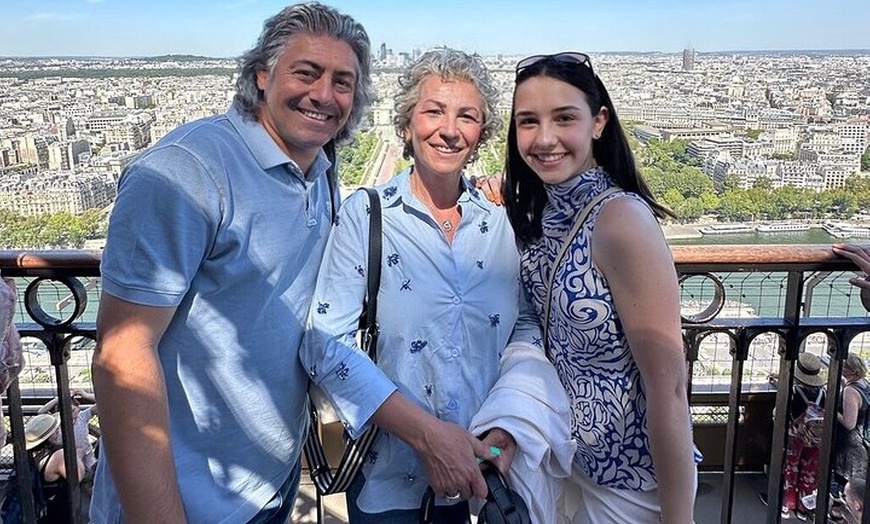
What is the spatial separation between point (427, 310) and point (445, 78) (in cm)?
41

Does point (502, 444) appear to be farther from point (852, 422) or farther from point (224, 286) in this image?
point (852, 422)

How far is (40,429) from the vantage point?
7.87 feet

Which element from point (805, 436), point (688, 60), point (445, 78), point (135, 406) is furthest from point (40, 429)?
point (688, 60)

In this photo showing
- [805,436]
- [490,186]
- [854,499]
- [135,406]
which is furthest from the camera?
[805,436]

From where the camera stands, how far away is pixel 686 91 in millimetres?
39469

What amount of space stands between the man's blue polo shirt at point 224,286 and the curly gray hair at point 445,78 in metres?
0.16

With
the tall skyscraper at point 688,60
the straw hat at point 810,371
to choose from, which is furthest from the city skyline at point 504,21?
the straw hat at point 810,371

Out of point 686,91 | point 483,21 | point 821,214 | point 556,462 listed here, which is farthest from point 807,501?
point 483,21

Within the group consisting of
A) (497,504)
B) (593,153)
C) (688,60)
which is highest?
(688,60)

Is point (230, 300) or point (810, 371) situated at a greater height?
point (230, 300)

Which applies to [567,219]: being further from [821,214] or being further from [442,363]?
[821,214]

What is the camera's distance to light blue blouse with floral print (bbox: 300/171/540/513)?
3.49 ft

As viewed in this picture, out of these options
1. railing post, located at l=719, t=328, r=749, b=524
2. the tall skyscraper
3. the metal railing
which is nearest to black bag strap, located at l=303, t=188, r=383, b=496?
the metal railing

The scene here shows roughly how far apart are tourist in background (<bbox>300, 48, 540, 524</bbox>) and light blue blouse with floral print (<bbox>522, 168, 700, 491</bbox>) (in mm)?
83
